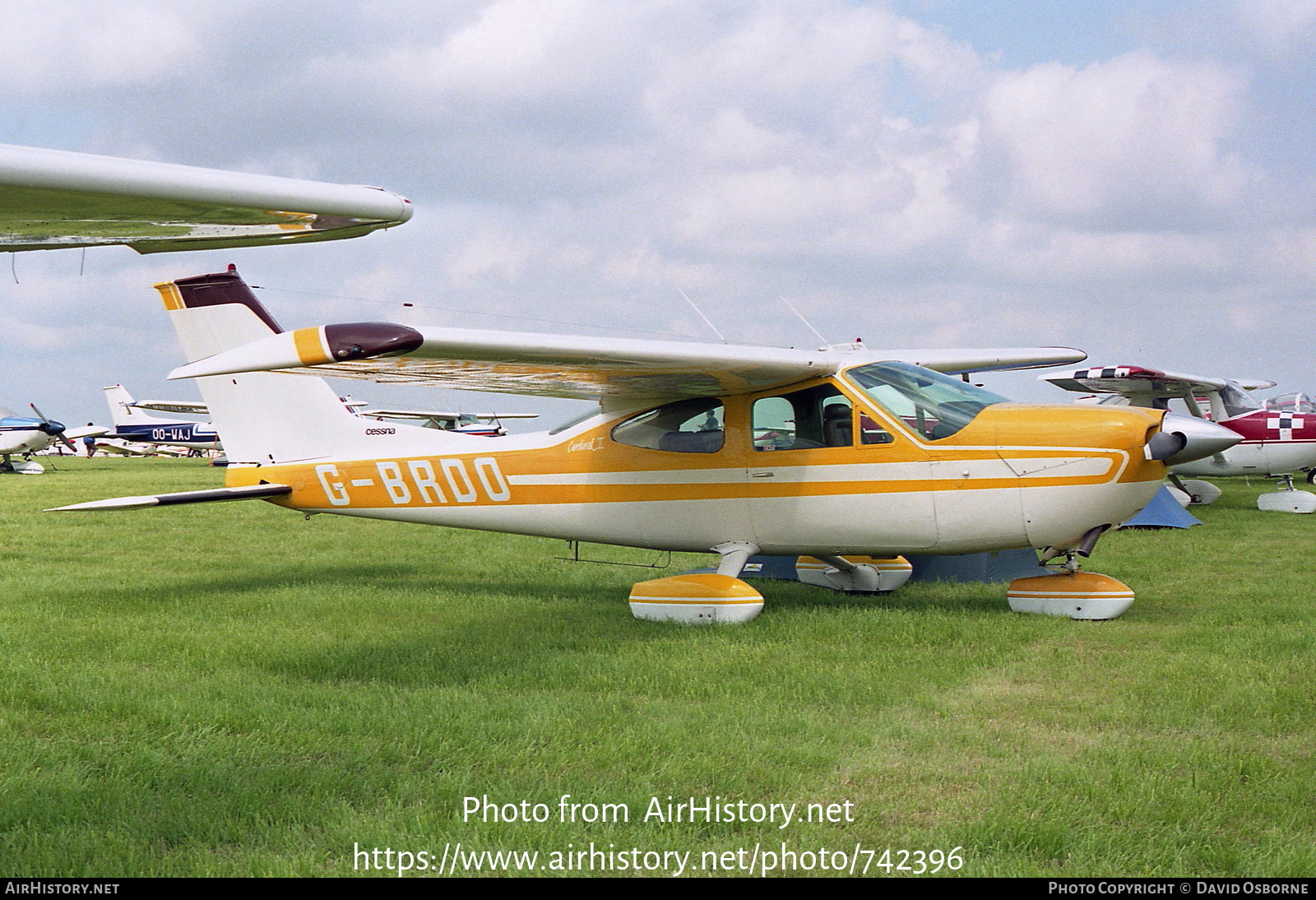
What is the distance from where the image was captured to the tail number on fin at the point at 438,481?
8.64 m

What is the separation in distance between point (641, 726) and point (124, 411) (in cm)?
6389

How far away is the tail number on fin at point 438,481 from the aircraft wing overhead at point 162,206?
5.28m

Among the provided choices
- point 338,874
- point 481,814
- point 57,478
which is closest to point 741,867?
point 481,814

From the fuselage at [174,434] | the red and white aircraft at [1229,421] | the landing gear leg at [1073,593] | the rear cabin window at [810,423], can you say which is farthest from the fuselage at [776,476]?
the fuselage at [174,434]

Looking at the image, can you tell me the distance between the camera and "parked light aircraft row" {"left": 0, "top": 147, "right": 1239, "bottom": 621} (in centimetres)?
683

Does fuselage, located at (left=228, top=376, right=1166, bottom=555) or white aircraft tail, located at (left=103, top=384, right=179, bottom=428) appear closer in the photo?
fuselage, located at (left=228, top=376, right=1166, bottom=555)

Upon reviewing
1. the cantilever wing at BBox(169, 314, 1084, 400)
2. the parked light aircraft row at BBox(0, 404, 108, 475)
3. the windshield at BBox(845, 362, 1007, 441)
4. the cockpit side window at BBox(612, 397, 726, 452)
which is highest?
the cantilever wing at BBox(169, 314, 1084, 400)

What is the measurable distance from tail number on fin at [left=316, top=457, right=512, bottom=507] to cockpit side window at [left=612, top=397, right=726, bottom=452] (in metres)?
1.15

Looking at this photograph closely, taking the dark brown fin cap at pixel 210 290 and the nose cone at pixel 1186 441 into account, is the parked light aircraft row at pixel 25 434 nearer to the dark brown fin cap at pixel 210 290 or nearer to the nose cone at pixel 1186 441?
the dark brown fin cap at pixel 210 290

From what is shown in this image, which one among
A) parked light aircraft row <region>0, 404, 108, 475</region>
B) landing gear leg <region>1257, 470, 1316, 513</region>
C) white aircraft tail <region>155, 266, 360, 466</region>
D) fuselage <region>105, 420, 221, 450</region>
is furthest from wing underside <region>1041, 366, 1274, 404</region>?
fuselage <region>105, 420, 221, 450</region>

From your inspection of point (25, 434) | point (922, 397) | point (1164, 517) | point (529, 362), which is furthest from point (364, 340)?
point (25, 434)

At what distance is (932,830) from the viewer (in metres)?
3.35

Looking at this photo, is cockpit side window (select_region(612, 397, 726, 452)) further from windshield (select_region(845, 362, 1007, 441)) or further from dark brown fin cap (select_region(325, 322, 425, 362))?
dark brown fin cap (select_region(325, 322, 425, 362))

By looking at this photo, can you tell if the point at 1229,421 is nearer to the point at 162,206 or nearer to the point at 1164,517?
the point at 1164,517
